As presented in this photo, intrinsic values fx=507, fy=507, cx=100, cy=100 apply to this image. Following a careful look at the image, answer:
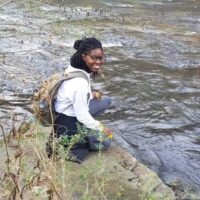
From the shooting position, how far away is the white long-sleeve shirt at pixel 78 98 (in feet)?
16.4

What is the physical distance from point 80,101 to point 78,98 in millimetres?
37

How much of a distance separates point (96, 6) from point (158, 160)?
11.6m

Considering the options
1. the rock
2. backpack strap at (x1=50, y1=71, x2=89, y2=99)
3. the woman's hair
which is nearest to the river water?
the rock

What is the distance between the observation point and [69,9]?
53.3ft

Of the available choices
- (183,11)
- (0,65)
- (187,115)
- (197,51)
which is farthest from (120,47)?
(183,11)

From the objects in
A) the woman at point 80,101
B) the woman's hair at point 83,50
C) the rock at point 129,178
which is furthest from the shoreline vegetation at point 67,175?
the woman's hair at point 83,50

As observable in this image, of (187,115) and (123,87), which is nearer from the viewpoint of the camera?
(187,115)

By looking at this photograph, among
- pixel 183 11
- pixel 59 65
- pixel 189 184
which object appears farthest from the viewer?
pixel 183 11

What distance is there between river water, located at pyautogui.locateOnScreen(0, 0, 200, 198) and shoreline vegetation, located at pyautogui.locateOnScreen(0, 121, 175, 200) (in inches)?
15.9

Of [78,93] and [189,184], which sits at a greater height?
[78,93]

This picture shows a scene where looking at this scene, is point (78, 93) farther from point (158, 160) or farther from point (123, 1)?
point (123, 1)

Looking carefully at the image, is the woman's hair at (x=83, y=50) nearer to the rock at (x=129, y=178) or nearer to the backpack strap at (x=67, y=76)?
the backpack strap at (x=67, y=76)

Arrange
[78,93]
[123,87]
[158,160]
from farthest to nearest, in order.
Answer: [123,87]
[158,160]
[78,93]

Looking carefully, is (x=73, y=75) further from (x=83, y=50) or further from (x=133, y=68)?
(x=133, y=68)
